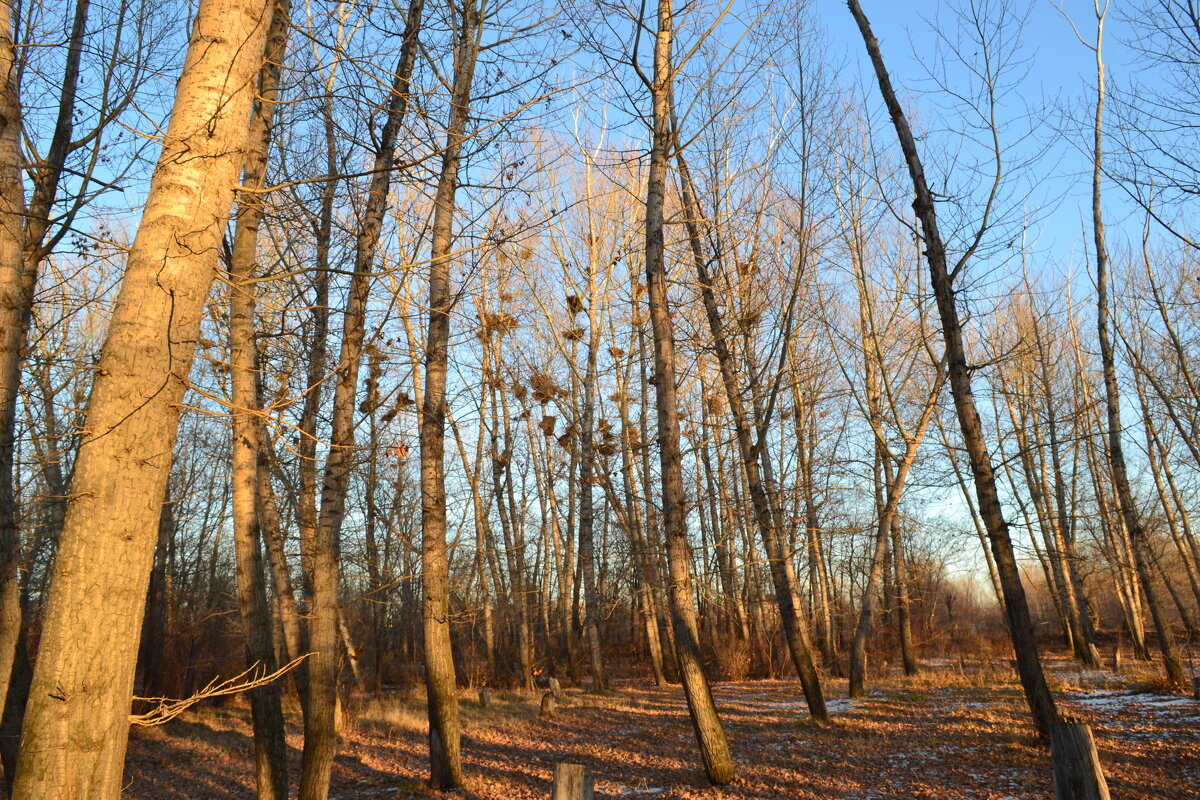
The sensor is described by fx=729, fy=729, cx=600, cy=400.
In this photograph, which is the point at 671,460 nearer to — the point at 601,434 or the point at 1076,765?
the point at 1076,765

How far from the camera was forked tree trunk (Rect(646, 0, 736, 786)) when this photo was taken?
6.21 m

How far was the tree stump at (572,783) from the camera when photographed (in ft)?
10.3

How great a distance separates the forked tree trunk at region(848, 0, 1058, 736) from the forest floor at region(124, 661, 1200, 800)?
0.74 m

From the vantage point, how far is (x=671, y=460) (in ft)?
22.1

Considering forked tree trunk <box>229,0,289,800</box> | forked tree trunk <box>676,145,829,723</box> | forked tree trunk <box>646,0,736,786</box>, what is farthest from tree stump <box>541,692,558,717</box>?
forked tree trunk <box>229,0,289,800</box>

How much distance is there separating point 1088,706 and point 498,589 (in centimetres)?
1411

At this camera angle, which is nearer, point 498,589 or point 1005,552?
point 1005,552

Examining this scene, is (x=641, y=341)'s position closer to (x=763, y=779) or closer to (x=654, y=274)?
(x=654, y=274)

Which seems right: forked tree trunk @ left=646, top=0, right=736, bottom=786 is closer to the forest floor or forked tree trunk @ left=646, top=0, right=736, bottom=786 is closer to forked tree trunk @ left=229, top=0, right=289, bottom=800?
the forest floor

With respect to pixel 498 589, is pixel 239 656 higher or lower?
lower

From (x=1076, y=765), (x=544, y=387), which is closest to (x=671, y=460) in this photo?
(x=1076, y=765)

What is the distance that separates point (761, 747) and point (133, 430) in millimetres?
7608

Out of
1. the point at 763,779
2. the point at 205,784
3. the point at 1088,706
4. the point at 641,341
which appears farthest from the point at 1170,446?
the point at 205,784

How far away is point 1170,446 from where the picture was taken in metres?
21.4
